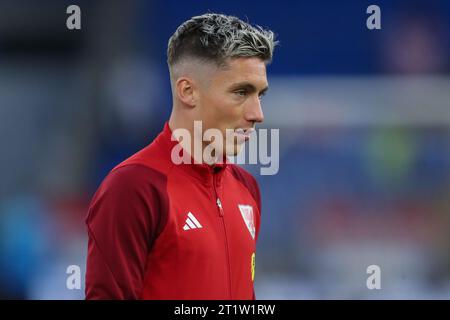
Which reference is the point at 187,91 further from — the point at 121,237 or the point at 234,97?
the point at 121,237

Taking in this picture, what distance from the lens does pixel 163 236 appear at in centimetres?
168

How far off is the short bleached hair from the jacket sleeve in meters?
0.43

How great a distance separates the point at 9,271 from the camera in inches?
170

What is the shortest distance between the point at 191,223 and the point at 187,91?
1.27 feet

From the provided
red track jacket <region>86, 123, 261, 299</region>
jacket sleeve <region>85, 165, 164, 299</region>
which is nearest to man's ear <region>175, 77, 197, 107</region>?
red track jacket <region>86, 123, 261, 299</region>

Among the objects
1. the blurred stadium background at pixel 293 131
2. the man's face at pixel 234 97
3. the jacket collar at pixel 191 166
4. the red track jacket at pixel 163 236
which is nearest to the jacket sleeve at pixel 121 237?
the red track jacket at pixel 163 236

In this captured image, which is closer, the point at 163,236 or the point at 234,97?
the point at 163,236

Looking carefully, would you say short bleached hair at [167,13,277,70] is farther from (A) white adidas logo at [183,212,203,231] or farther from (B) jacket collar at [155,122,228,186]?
(A) white adidas logo at [183,212,203,231]

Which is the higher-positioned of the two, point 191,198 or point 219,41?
point 219,41

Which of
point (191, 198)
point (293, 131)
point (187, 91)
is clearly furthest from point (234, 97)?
point (293, 131)

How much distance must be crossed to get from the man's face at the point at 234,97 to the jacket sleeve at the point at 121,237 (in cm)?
30

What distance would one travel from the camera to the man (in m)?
1.64

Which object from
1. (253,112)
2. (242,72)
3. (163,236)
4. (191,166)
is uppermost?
(242,72)

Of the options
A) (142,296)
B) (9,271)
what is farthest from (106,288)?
(9,271)
